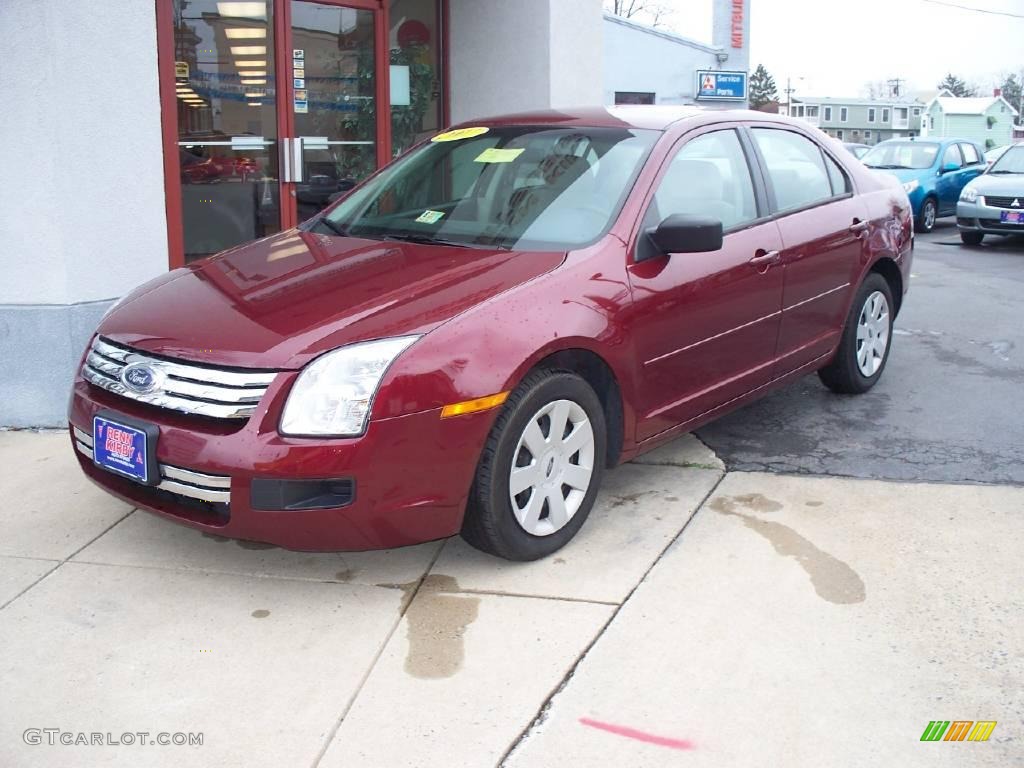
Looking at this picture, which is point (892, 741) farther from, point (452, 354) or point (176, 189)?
point (176, 189)

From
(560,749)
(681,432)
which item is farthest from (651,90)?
(560,749)

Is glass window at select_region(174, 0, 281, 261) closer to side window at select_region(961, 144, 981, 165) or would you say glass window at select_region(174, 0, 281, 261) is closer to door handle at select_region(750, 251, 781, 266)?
door handle at select_region(750, 251, 781, 266)

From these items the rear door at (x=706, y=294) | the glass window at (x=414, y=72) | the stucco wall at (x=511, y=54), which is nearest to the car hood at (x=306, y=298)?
the rear door at (x=706, y=294)

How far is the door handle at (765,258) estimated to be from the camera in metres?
4.84

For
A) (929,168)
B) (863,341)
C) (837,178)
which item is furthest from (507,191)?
(929,168)

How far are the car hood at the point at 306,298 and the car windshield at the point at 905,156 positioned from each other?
552 inches

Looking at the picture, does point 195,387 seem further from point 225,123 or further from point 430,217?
point 225,123

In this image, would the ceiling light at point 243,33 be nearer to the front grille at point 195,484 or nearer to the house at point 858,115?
the front grille at point 195,484

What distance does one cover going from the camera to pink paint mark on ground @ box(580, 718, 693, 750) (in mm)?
2939

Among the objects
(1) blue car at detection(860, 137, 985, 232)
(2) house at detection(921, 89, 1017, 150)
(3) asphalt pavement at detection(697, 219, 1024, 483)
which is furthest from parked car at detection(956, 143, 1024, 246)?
(2) house at detection(921, 89, 1017, 150)

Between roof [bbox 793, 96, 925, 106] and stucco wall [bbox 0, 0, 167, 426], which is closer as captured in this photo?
stucco wall [bbox 0, 0, 167, 426]

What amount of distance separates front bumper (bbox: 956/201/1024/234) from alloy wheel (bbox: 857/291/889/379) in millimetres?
8543

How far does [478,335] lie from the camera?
3658mm
